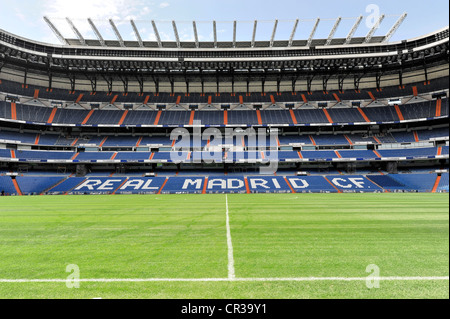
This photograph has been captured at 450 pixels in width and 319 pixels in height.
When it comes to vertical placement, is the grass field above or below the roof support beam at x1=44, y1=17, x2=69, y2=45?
below

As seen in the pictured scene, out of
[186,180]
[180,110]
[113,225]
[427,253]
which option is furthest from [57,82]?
[427,253]

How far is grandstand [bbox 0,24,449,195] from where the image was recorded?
34.8m

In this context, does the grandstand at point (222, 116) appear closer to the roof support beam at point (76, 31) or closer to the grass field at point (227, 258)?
the roof support beam at point (76, 31)

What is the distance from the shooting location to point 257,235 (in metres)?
7.79

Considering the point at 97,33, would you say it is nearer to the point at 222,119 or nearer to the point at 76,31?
the point at 76,31

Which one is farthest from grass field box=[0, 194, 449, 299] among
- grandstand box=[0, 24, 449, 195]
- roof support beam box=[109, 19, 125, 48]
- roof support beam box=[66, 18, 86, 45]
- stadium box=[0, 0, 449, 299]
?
roof support beam box=[66, 18, 86, 45]

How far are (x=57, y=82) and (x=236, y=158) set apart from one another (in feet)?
128

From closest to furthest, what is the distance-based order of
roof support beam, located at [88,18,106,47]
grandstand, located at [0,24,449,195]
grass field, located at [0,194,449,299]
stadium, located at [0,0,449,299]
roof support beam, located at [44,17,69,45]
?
grass field, located at [0,194,449,299], stadium, located at [0,0,449,299], roof support beam, located at [44,17,69,45], roof support beam, located at [88,18,106,47], grandstand, located at [0,24,449,195]

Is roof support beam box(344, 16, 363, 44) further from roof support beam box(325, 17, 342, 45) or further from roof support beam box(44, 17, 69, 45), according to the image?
roof support beam box(44, 17, 69, 45)

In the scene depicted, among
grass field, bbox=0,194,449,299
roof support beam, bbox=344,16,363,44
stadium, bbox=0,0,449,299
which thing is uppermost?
roof support beam, bbox=344,16,363,44

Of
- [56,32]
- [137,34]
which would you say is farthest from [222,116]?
[56,32]

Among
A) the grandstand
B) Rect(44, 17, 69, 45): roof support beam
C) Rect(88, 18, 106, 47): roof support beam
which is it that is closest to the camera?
Rect(44, 17, 69, 45): roof support beam

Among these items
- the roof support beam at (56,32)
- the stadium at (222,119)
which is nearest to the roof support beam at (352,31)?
the stadium at (222,119)

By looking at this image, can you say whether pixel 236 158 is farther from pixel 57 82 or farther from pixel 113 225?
pixel 57 82
